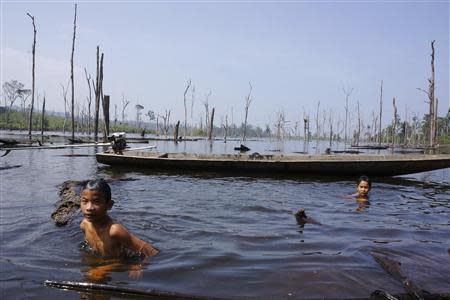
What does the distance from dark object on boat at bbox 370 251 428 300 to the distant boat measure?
7731mm

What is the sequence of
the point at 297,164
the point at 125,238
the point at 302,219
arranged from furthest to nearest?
the point at 297,164 < the point at 302,219 < the point at 125,238

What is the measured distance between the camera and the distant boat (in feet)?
38.0

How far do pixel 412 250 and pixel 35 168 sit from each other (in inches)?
467

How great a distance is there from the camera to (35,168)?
516 inches

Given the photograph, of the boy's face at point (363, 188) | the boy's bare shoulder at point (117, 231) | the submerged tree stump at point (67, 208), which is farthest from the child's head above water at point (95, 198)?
the boy's face at point (363, 188)

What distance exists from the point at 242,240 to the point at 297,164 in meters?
7.47

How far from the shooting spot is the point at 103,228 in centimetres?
380

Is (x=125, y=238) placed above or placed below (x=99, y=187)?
below

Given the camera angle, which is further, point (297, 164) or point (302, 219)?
point (297, 164)

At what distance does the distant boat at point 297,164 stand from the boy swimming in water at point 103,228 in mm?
8618

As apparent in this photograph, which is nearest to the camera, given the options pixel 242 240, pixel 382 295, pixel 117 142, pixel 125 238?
pixel 382 295

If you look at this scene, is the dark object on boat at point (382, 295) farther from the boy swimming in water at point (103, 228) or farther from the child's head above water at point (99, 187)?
the child's head above water at point (99, 187)

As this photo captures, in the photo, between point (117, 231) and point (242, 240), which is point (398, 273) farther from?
point (117, 231)

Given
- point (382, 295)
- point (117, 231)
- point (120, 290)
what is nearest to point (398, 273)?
point (382, 295)
